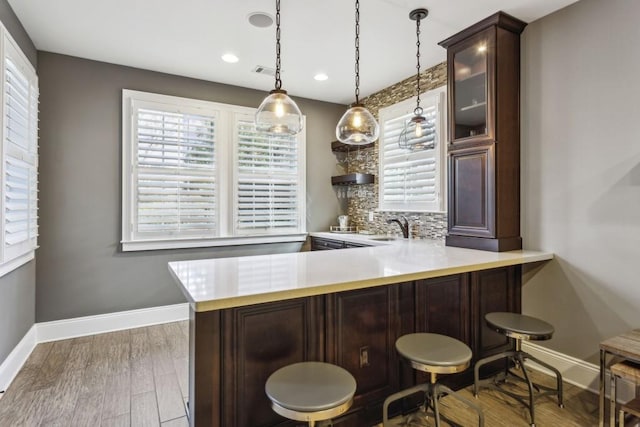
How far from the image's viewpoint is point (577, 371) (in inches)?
98.9

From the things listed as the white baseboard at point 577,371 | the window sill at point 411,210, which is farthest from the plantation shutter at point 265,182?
the white baseboard at point 577,371

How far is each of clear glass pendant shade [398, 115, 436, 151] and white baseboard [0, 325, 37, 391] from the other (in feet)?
11.8

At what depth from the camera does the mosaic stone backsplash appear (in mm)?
3637

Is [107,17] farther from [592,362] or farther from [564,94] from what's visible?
[592,362]

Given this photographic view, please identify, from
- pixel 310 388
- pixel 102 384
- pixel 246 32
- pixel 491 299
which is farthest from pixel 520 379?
pixel 246 32

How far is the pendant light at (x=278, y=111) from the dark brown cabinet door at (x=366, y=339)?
3.73 ft

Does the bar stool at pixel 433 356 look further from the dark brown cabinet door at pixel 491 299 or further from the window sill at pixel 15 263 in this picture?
the window sill at pixel 15 263

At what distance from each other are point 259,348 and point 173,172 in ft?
9.20

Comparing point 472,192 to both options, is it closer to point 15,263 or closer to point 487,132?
point 487,132

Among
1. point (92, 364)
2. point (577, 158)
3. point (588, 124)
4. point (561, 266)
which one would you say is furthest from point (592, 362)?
point (92, 364)

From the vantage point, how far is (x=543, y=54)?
8.92 ft

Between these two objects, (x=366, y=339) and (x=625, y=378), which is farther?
(x=366, y=339)

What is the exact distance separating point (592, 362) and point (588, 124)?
1720 mm

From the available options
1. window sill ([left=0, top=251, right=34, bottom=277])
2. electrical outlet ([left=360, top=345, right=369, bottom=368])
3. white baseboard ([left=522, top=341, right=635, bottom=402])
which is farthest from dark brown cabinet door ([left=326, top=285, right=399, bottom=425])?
window sill ([left=0, top=251, right=34, bottom=277])
